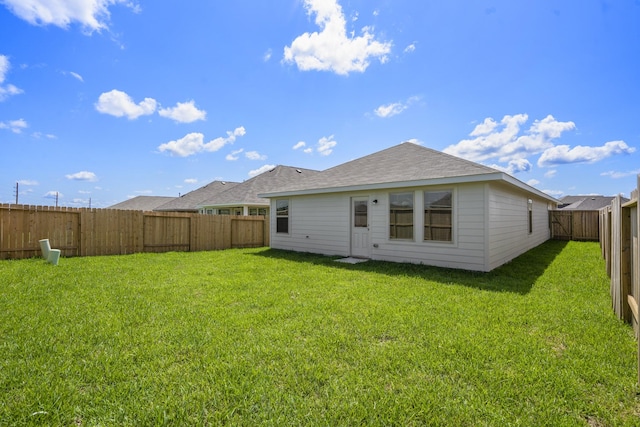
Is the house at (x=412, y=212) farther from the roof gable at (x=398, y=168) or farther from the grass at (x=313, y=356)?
the grass at (x=313, y=356)

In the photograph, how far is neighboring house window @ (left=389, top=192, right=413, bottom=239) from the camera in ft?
26.9

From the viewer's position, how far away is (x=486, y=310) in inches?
163

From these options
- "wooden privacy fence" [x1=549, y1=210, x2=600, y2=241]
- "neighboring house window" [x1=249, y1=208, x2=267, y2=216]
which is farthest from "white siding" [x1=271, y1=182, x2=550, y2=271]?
"neighboring house window" [x1=249, y1=208, x2=267, y2=216]

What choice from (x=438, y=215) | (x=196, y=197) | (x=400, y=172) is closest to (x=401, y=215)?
(x=438, y=215)

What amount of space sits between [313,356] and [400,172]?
710cm

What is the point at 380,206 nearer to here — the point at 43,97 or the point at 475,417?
the point at 475,417

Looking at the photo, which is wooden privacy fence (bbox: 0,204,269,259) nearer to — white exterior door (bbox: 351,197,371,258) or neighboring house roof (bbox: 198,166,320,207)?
neighboring house roof (bbox: 198,166,320,207)

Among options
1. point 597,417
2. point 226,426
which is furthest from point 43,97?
point 597,417

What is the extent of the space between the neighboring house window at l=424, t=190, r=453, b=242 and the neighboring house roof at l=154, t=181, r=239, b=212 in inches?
777

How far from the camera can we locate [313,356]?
273 centimetres

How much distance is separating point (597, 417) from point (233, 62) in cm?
1214

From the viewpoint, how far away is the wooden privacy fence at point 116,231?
27.1 ft

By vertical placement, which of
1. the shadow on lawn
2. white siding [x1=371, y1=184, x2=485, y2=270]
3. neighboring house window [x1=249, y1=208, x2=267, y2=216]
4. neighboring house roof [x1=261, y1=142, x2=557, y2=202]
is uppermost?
neighboring house roof [x1=261, y1=142, x2=557, y2=202]

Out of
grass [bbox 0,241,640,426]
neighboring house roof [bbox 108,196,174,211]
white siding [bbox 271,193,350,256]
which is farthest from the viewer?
neighboring house roof [bbox 108,196,174,211]
